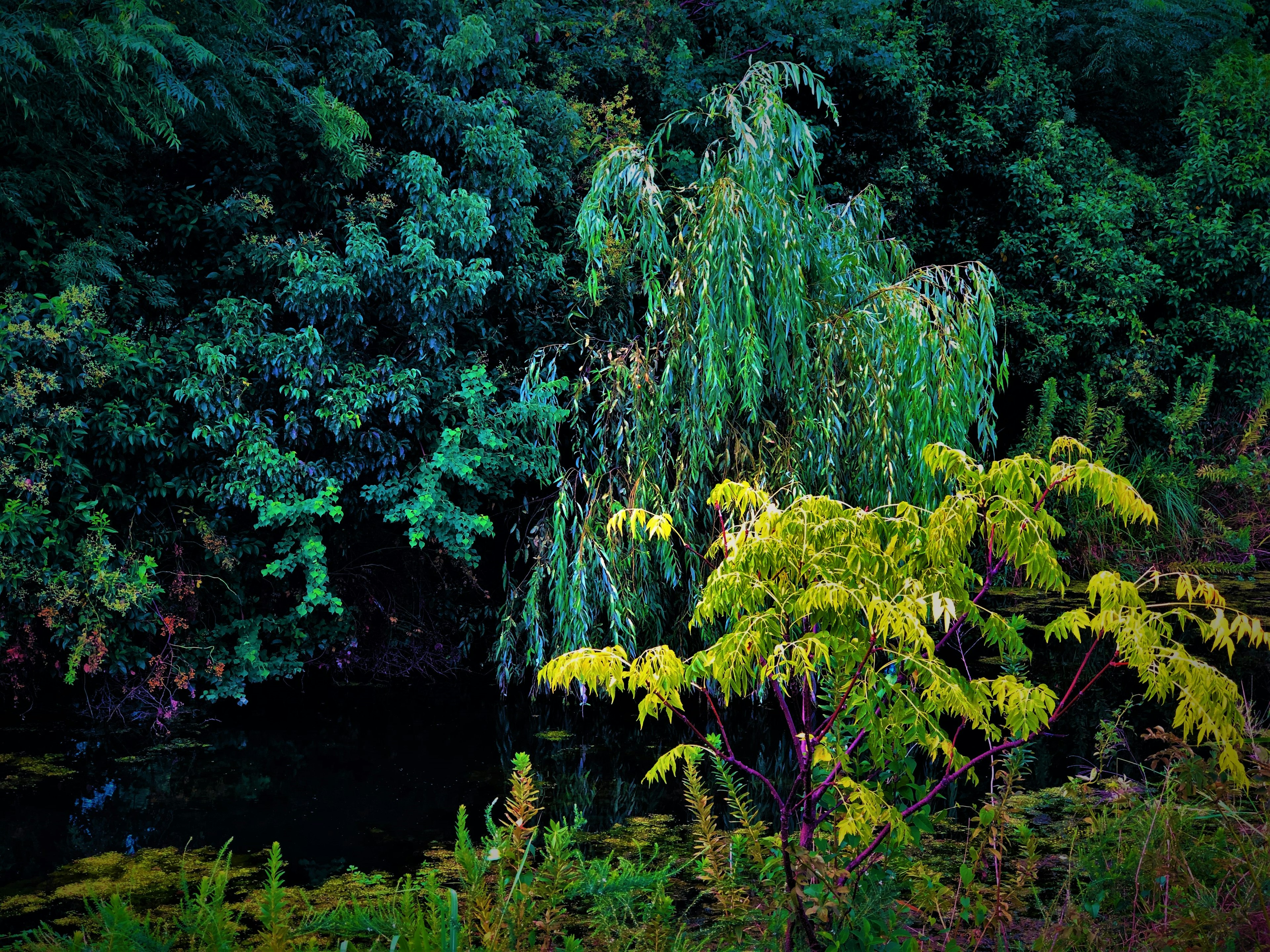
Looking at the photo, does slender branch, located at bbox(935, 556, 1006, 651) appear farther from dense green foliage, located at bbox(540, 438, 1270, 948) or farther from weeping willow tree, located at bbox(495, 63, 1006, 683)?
weeping willow tree, located at bbox(495, 63, 1006, 683)

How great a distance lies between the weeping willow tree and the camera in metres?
6.46

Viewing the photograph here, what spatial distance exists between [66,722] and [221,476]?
78.9 inches

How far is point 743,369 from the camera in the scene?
248 inches

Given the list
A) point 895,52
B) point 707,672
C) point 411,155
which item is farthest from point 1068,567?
point 707,672

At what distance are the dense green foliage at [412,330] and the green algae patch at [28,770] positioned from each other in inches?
24.7

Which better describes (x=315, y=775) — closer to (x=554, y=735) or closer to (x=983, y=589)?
(x=554, y=735)

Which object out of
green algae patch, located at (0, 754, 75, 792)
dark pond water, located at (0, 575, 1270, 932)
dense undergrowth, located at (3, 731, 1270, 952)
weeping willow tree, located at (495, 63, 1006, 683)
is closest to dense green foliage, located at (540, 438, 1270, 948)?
dense undergrowth, located at (3, 731, 1270, 952)

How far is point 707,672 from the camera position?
3.18 m

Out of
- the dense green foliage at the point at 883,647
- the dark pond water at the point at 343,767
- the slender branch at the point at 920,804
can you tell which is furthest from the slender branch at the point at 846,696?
the dark pond water at the point at 343,767

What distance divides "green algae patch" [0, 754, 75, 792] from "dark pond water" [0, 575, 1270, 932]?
14 mm

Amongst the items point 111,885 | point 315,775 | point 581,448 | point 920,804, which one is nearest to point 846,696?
point 920,804

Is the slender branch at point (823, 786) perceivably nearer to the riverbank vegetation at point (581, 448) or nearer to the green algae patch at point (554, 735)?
the riverbank vegetation at point (581, 448)

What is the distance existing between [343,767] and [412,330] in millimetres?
3180

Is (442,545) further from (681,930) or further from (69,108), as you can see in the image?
(681,930)
